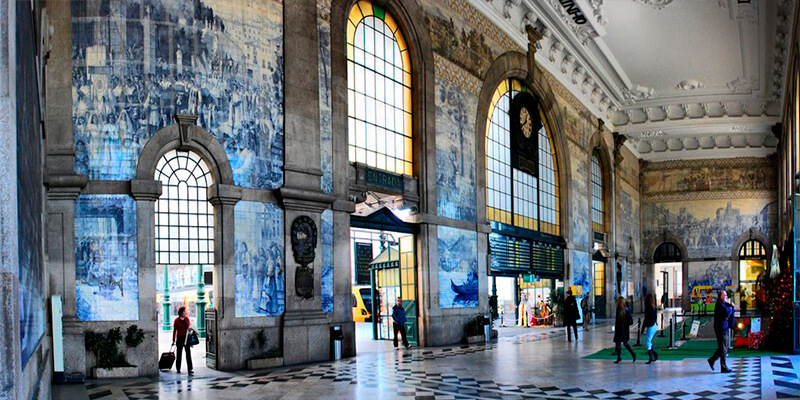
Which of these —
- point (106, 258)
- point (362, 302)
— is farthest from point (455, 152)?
point (362, 302)

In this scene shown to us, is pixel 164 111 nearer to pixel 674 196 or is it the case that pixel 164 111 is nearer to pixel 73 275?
pixel 73 275

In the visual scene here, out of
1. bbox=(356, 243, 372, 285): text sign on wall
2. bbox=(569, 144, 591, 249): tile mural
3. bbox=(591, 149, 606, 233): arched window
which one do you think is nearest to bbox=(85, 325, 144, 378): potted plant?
→ bbox=(356, 243, 372, 285): text sign on wall

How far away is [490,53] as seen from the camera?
25.1m

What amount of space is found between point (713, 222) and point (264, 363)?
41.9 m

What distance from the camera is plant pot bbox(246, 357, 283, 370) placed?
1461cm

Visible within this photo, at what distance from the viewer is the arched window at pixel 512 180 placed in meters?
25.6

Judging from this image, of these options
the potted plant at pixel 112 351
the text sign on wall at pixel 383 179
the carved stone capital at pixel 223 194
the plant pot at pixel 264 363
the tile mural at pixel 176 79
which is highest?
the tile mural at pixel 176 79

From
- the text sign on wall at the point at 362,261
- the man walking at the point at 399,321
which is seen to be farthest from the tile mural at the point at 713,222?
the man walking at the point at 399,321

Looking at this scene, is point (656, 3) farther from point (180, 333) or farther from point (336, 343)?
point (180, 333)

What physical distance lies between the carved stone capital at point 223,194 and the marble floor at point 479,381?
3494 millimetres

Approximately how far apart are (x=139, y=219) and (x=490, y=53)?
15.1m

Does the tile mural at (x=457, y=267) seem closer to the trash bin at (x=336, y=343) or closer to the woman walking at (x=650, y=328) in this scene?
the trash bin at (x=336, y=343)

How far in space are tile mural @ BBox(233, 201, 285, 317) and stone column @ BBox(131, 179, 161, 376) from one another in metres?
1.74

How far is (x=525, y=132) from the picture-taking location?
2864 cm
